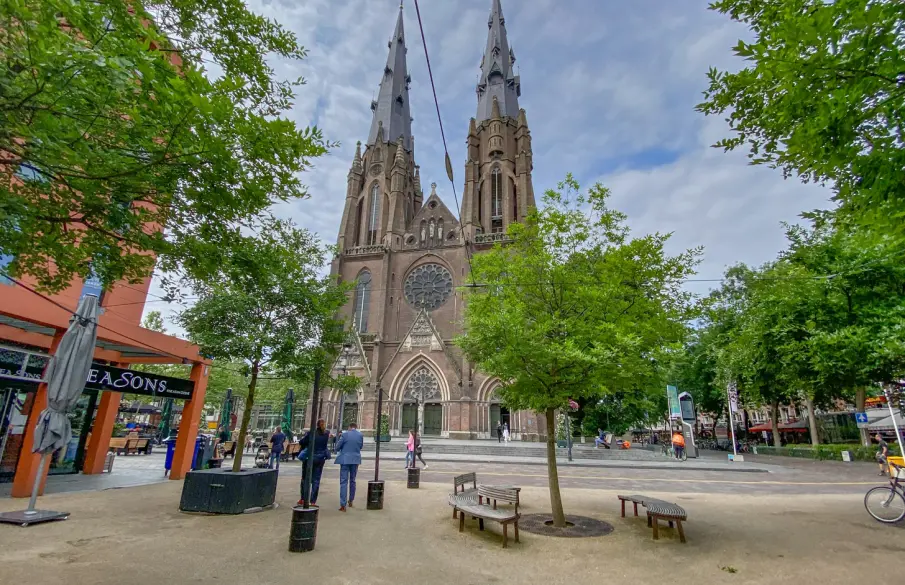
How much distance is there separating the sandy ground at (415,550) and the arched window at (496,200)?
→ 3771 centimetres

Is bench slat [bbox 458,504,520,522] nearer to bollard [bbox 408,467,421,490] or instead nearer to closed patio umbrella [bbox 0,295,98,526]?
bollard [bbox 408,467,421,490]

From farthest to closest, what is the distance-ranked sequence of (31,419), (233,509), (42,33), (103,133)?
(31,419), (233,509), (103,133), (42,33)

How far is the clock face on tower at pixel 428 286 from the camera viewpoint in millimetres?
41781

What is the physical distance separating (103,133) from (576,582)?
272 inches

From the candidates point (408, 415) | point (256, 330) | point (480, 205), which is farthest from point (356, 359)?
point (256, 330)

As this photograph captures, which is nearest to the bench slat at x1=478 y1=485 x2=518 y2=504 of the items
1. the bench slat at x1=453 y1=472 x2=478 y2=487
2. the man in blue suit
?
the bench slat at x1=453 y1=472 x2=478 y2=487

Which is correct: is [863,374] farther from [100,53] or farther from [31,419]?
[31,419]

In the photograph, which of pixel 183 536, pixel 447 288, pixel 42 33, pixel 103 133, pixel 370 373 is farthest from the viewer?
pixel 447 288

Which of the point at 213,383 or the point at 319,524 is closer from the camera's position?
the point at 319,524

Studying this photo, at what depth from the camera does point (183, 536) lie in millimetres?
6688

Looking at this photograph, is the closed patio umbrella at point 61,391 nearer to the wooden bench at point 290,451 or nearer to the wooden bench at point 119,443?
the wooden bench at point 290,451

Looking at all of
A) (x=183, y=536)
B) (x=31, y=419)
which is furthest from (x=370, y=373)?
(x=183, y=536)

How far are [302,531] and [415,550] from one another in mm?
1598

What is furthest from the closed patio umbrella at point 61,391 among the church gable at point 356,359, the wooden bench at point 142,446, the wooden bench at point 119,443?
the church gable at point 356,359
